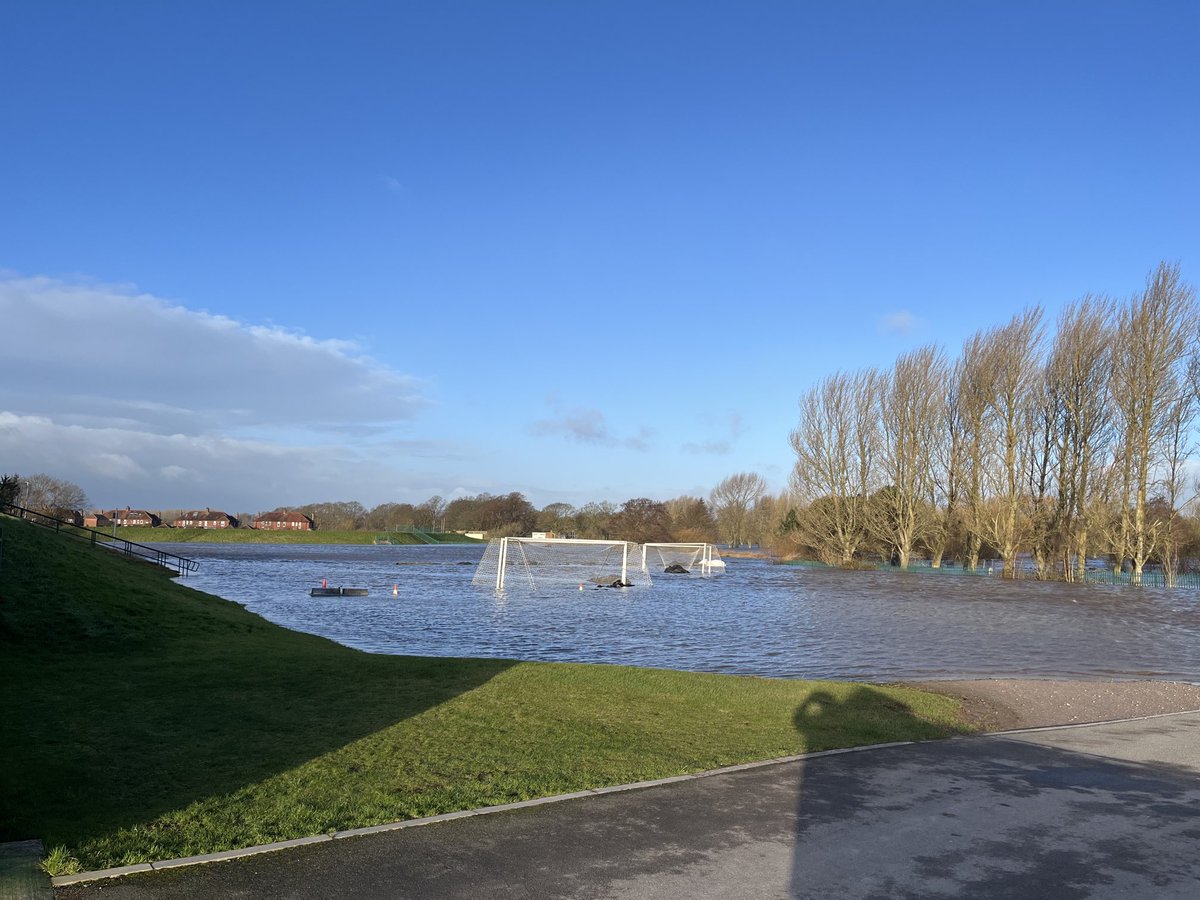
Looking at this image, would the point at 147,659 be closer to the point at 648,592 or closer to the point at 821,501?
the point at 648,592

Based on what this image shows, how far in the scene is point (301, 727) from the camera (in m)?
10.1

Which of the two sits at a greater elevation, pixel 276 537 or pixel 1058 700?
pixel 1058 700

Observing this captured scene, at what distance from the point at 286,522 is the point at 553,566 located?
12722 centimetres

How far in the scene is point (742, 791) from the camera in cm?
820

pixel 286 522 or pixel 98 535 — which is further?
pixel 286 522

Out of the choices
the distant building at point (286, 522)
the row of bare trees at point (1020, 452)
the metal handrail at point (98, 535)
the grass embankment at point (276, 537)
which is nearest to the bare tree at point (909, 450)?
the row of bare trees at point (1020, 452)

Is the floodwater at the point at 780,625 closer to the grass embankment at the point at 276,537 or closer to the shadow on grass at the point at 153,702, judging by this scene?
the shadow on grass at the point at 153,702

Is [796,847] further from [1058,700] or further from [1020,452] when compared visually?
[1020,452]

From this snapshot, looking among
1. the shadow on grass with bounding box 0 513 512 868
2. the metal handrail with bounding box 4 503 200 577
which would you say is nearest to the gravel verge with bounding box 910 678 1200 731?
the shadow on grass with bounding box 0 513 512 868

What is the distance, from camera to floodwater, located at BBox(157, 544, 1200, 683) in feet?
70.3

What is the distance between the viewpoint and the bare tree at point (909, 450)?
71.6 m


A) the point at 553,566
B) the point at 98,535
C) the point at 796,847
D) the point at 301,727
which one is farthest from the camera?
the point at 553,566

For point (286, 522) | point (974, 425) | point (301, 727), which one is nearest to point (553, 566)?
point (974, 425)

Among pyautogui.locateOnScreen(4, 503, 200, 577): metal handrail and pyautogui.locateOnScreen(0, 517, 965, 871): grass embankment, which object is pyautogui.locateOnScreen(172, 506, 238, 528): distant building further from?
pyautogui.locateOnScreen(0, 517, 965, 871): grass embankment
